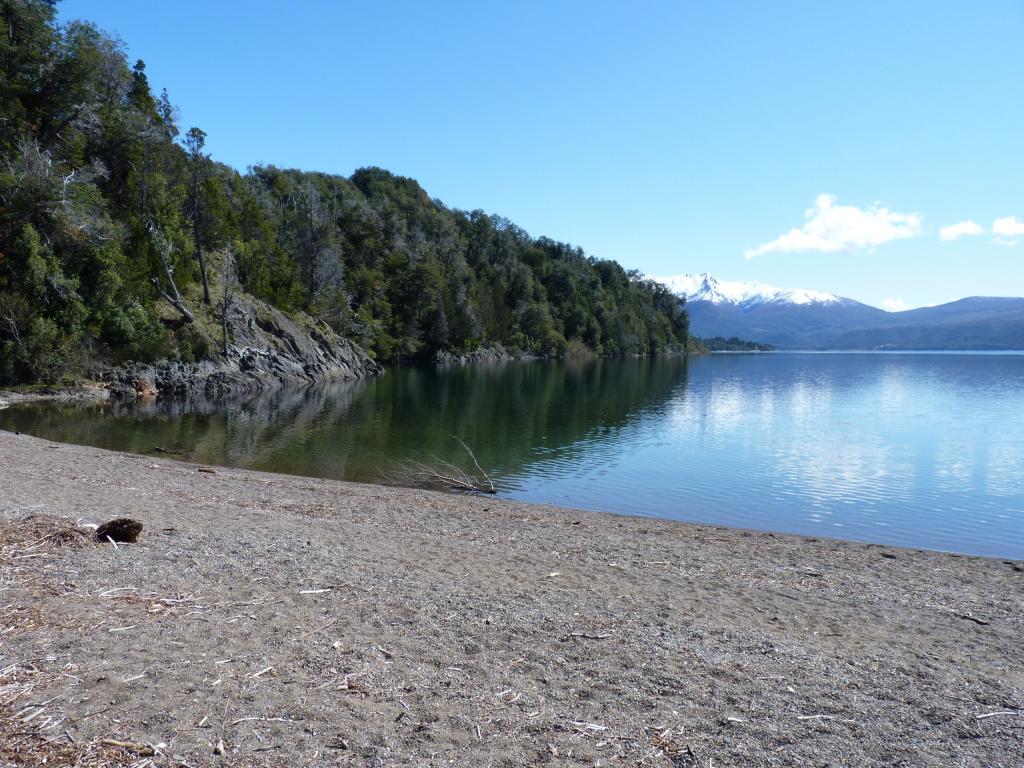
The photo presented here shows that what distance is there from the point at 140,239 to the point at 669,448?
1995 inches

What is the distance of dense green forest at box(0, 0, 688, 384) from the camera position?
149 ft

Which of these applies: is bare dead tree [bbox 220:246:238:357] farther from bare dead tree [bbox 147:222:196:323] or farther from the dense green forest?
bare dead tree [bbox 147:222:196:323]

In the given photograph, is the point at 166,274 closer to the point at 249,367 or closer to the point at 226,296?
the point at 226,296

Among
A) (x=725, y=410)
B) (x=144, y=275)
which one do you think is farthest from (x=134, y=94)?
(x=725, y=410)

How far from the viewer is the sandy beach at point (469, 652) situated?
224 inches

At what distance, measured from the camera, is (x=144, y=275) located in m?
57.4

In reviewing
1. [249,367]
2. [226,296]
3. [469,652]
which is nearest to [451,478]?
[469,652]

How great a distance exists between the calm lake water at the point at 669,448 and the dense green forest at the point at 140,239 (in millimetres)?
9288

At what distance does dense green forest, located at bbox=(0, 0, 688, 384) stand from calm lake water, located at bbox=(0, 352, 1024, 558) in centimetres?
929

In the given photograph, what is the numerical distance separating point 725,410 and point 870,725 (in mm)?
49210

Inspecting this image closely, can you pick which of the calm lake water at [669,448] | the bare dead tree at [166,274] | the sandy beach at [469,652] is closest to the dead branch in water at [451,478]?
the calm lake water at [669,448]

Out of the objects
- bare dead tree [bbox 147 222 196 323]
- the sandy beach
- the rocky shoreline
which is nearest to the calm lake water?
the rocky shoreline

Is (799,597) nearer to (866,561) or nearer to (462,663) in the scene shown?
(866,561)

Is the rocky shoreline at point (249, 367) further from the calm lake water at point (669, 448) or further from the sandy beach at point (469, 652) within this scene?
the sandy beach at point (469, 652)
